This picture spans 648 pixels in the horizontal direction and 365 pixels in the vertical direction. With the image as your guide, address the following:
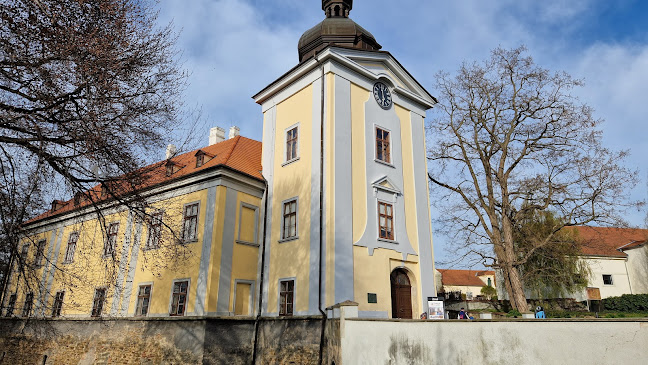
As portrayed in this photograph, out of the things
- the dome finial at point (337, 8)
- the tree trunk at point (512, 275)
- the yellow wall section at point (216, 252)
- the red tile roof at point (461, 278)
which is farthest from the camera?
the red tile roof at point (461, 278)

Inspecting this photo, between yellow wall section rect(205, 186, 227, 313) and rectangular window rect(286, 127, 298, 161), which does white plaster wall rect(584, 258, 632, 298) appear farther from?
yellow wall section rect(205, 186, 227, 313)

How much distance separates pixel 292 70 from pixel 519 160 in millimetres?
11802

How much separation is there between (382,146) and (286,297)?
656 cm

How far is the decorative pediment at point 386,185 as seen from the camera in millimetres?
15977

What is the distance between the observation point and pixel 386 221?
15.9 meters

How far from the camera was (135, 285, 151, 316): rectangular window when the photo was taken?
56.4 feet

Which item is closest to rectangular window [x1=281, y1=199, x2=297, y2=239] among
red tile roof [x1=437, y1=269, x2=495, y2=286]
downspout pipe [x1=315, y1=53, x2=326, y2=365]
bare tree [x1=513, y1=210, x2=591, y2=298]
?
downspout pipe [x1=315, y1=53, x2=326, y2=365]

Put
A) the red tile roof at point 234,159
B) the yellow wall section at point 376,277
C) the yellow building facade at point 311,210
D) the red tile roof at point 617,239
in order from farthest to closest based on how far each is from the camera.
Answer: the red tile roof at point 617,239 → the red tile roof at point 234,159 → the yellow building facade at point 311,210 → the yellow wall section at point 376,277

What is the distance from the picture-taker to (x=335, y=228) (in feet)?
46.5

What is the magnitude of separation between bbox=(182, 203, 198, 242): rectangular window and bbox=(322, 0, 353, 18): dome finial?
10.2 meters

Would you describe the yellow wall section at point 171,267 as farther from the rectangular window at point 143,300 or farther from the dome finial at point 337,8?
the dome finial at point 337,8

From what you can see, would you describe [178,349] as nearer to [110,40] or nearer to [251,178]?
[251,178]

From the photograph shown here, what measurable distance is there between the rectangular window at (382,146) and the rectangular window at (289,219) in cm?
365

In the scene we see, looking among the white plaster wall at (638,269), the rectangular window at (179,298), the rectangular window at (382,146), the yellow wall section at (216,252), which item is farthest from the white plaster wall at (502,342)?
the white plaster wall at (638,269)
